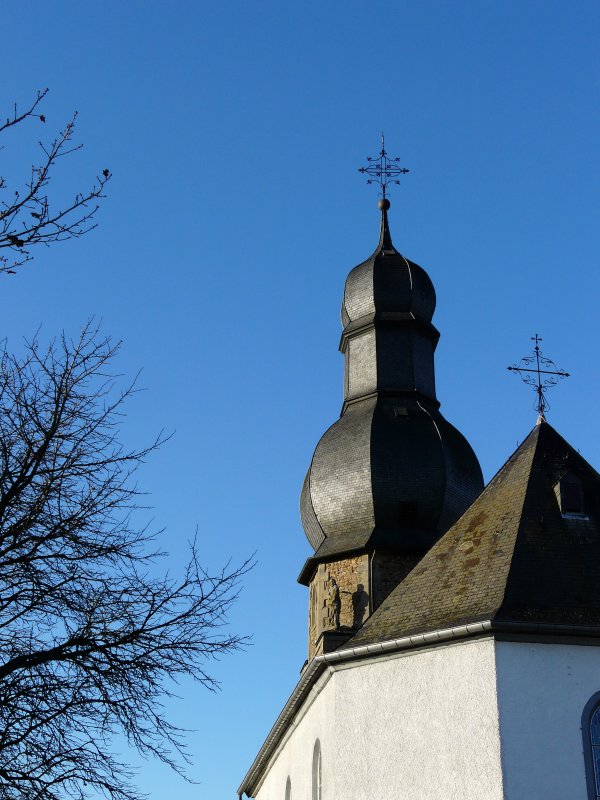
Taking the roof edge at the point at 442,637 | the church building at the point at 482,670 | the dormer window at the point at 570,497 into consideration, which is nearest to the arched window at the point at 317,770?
the church building at the point at 482,670

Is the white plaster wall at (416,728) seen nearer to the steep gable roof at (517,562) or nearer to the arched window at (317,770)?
the steep gable roof at (517,562)

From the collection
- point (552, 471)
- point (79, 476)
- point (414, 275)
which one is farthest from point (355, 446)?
point (79, 476)

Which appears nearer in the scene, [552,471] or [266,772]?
[552,471]

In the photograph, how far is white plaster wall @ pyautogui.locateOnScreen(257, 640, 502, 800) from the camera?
1259 cm

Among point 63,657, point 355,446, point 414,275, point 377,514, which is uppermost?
point 414,275

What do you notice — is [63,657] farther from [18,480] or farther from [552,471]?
[552,471]

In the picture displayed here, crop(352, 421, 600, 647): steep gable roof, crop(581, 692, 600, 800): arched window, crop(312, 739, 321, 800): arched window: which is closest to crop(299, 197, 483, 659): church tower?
crop(312, 739, 321, 800): arched window

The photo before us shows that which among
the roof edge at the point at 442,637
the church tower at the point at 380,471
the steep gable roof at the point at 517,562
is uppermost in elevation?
the church tower at the point at 380,471

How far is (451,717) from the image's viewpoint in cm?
1301

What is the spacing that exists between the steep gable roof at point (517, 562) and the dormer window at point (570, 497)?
5 centimetres

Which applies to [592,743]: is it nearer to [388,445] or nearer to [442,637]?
[442,637]

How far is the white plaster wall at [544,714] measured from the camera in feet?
39.9

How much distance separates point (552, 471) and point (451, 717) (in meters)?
4.05

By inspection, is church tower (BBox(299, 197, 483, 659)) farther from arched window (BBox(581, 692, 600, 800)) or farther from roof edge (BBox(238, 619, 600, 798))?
arched window (BBox(581, 692, 600, 800))
